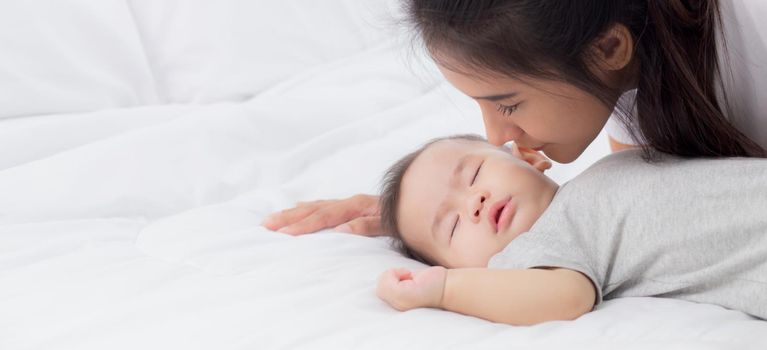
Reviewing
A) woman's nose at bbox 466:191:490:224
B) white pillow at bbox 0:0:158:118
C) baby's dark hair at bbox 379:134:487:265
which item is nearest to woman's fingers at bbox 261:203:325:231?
baby's dark hair at bbox 379:134:487:265

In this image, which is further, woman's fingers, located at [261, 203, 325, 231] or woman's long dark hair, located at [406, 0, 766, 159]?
woman's fingers, located at [261, 203, 325, 231]

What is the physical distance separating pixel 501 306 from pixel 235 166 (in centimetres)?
80

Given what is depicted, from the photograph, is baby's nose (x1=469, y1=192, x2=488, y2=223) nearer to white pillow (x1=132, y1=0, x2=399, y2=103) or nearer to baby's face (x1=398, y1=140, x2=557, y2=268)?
baby's face (x1=398, y1=140, x2=557, y2=268)

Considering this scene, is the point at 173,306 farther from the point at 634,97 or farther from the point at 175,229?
the point at 634,97

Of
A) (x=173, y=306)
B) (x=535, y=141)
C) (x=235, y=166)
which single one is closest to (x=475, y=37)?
(x=535, y=141)

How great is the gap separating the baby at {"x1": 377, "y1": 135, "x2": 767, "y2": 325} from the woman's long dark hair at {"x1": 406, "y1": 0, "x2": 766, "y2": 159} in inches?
2.0

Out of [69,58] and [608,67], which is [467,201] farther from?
[69,58]

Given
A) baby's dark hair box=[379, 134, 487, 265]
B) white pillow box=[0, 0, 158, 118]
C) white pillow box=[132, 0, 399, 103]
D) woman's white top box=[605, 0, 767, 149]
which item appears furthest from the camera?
white pillow box=[132, 0, 399, 103]

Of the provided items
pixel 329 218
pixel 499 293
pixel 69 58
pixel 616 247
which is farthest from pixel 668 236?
pixel 69 58

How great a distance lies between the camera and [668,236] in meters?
1.14

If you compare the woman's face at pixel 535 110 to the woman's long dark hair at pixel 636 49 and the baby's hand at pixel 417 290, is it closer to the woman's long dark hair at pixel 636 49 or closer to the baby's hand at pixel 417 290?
the woman's long dark hair at pixel 636 49

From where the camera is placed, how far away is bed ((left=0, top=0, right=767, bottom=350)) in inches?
41.2

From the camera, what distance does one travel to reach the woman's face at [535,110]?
1188 mm

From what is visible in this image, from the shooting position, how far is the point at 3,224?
146cm
